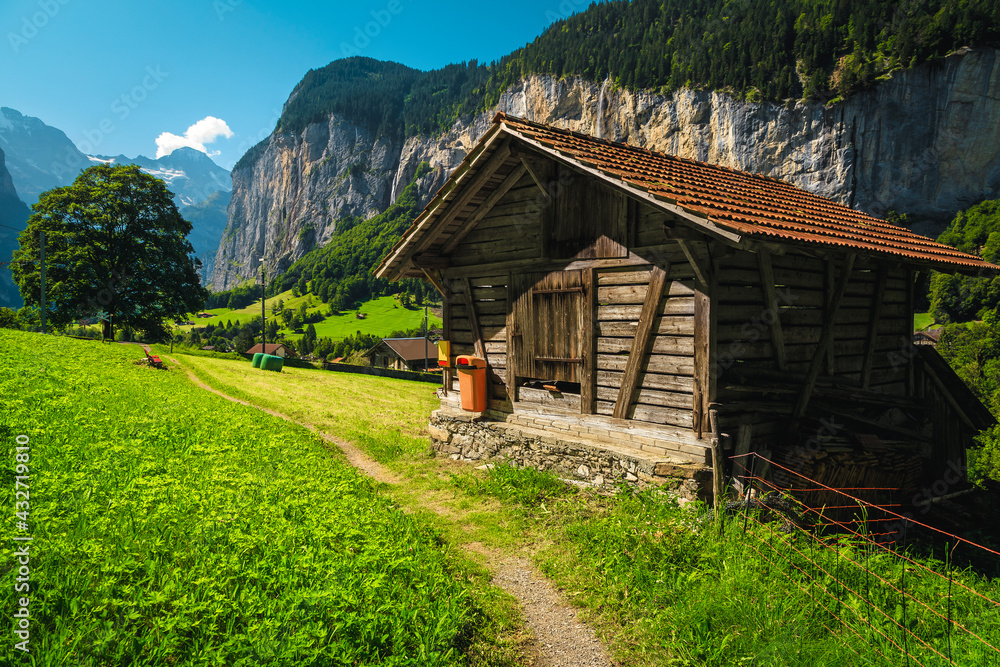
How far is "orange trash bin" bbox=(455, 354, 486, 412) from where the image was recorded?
33.3ft

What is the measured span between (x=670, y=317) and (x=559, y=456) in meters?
3.24

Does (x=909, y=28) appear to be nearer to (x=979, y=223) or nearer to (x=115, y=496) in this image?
(x=979, y=223)

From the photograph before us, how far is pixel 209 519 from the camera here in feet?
14.5

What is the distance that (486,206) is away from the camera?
33.4ft

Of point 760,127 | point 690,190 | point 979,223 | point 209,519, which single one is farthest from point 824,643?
point 760,127

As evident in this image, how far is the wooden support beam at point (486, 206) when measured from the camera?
9.67m

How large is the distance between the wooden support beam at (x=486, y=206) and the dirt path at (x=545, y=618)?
6.71m

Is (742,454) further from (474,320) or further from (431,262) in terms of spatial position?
(431,262)

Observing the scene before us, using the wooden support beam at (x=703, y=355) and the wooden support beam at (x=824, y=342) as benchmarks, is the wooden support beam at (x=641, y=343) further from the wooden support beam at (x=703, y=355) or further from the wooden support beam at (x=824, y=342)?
the wooden support beam at (x=824, y=342)

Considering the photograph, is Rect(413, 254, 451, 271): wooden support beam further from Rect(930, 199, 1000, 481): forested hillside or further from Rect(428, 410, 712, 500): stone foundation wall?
Rect(930, 199, 1000, 481): forested hillside

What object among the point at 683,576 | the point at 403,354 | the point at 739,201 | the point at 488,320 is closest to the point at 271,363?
the point at 488,320

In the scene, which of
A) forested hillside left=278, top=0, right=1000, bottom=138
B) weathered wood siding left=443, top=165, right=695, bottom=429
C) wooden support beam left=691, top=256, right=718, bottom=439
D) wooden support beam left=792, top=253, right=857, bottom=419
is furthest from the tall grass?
forested hillside left=278, top=0, right=1000, bottom=138

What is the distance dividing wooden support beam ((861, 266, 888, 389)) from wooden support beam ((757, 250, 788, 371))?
293cm

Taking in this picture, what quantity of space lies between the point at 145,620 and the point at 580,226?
7.77 m
